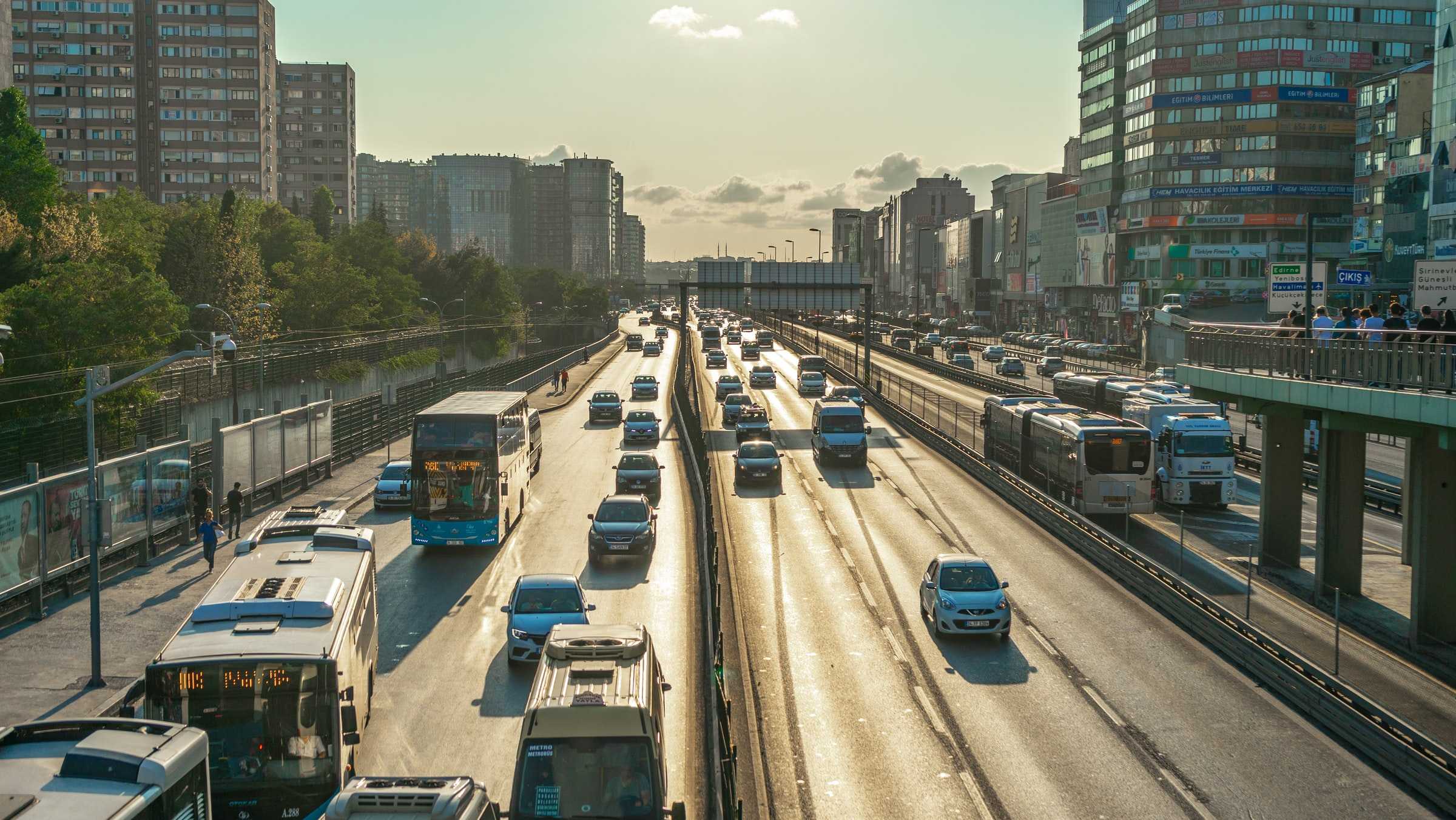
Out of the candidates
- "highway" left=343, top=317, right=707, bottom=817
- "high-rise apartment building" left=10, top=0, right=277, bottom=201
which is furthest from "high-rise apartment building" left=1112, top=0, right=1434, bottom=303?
"high-rise apartment building" left=10, top=0, right=277, bottom=201

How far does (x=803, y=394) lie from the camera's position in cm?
8650

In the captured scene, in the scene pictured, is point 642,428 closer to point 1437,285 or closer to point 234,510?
point 234,510

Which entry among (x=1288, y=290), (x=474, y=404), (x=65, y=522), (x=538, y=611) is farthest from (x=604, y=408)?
(x=538, y=611)

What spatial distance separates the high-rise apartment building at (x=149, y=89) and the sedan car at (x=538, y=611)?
436 ft

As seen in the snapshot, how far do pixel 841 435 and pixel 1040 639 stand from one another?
27.4 metres

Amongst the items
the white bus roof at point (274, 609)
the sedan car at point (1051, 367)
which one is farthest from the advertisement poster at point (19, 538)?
the sedan car at point (1051, 367)

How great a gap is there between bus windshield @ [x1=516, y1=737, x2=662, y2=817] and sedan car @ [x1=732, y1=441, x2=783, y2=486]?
3494 centimetres

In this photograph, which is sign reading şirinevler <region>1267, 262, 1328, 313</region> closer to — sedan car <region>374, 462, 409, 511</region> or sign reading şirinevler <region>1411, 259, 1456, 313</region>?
sign reading şirinevler <region>1411, 259, 1456, 313</region>

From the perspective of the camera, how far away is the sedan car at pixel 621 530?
34781 mm

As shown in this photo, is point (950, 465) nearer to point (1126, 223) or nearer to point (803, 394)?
point (803, 394)

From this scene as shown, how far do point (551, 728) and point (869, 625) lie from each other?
595 inches

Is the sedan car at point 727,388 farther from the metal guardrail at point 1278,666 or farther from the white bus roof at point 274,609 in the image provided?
the white bus roof at point 274,609

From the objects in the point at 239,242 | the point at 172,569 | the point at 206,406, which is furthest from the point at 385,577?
the point at 239,242

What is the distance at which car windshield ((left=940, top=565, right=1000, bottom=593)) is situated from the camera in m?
27.1
